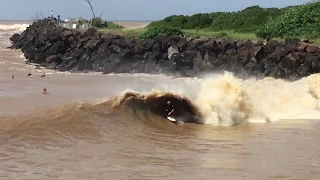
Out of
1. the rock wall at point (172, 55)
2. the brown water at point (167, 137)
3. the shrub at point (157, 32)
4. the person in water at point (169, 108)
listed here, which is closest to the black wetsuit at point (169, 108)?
the person in water at point (169, 108)

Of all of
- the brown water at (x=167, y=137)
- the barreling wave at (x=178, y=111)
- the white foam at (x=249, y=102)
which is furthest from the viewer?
the white foam at (x=249, y=102)

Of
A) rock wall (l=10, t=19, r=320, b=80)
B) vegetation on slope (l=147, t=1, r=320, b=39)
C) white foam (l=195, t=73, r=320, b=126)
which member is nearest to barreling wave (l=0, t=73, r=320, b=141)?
white foam (l=195, t=73, r=320, b=126)

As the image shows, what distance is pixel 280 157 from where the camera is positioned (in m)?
8.56

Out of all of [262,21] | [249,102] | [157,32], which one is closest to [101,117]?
[249,102]

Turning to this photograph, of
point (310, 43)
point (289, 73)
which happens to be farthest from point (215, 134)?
point (310, 43)

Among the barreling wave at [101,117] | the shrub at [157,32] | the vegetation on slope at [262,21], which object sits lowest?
the barreling wave at [101,117]

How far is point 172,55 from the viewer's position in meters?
24.5

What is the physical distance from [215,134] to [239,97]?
2.75m

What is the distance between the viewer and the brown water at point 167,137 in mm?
7633

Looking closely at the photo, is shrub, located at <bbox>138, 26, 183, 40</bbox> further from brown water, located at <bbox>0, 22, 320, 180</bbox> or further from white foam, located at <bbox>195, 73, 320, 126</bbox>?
white foam, located at <bbox>195, 73, 320, 126</bbox>

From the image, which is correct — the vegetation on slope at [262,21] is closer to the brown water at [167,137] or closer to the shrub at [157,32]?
the shrub at [157,32]

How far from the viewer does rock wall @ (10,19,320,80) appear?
21.2 meters

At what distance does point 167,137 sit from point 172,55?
14.5 metres

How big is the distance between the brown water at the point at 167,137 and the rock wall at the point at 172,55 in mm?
4647
